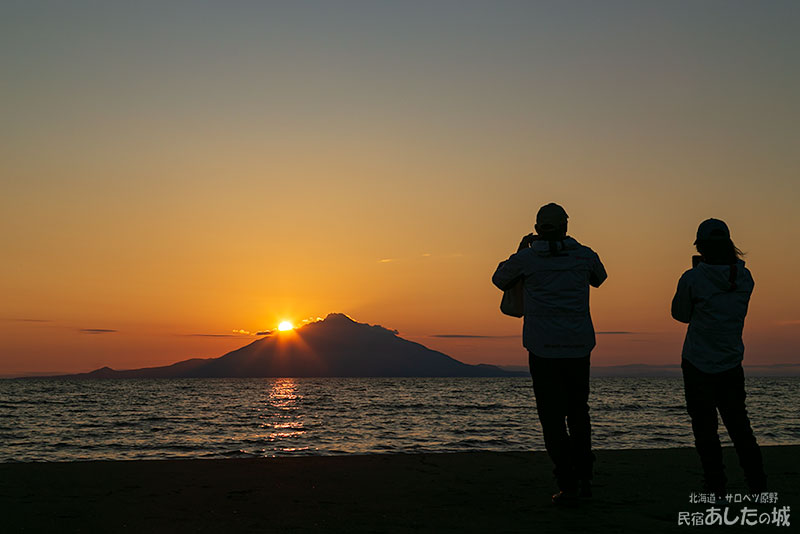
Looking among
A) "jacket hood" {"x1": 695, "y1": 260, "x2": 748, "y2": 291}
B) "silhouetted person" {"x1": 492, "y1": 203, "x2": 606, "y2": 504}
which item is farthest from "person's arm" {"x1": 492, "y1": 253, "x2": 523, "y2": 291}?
"jacket hood" {"x1": 695, "y1": 260, "x2": 748, "y2": 291}

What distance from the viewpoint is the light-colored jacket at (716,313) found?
5016 mm

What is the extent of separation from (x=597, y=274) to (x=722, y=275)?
0.88 metres

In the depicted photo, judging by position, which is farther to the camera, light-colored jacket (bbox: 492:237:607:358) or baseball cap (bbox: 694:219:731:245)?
baseball cap (bbox: 694:219:731:245)

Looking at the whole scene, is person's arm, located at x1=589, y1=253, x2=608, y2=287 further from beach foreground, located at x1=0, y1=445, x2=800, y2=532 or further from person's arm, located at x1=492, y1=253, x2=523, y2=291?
beach foreground, located at x1=0, y1=445, x2=800, y2=532

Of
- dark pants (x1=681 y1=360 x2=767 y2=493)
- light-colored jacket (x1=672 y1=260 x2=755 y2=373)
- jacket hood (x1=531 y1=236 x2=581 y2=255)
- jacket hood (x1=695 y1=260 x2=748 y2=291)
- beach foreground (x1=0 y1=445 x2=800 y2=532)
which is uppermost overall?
jacket hood (x1=531 y1=236 x2=581 y2=255)

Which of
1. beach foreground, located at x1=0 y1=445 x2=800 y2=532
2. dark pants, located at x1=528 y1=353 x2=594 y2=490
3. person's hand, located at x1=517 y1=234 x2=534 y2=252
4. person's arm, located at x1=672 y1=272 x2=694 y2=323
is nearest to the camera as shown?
beach foreground, located at x1=0 y1=445 x2=800 y2=532

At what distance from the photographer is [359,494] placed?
5574mm

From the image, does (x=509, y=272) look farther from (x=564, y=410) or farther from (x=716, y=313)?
(x=716, y=313)

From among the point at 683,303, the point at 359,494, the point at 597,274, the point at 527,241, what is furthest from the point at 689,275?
the point at 359,494

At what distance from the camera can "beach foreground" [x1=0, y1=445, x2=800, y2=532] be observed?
4418 millimetres

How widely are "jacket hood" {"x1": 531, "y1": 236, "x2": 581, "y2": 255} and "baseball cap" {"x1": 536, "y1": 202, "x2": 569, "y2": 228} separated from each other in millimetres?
130

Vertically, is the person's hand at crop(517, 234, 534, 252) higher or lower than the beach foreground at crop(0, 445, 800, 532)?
higher

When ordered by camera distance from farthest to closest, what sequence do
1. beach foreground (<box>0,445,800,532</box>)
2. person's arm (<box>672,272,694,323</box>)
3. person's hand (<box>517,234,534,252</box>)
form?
person's hand (<box>517,234,534,252</box>), person's arm (<box>672,272,694,323</box>), beach foreground (<box>0,445,800,532</box>)

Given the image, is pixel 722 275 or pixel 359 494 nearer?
pixel 722 275
